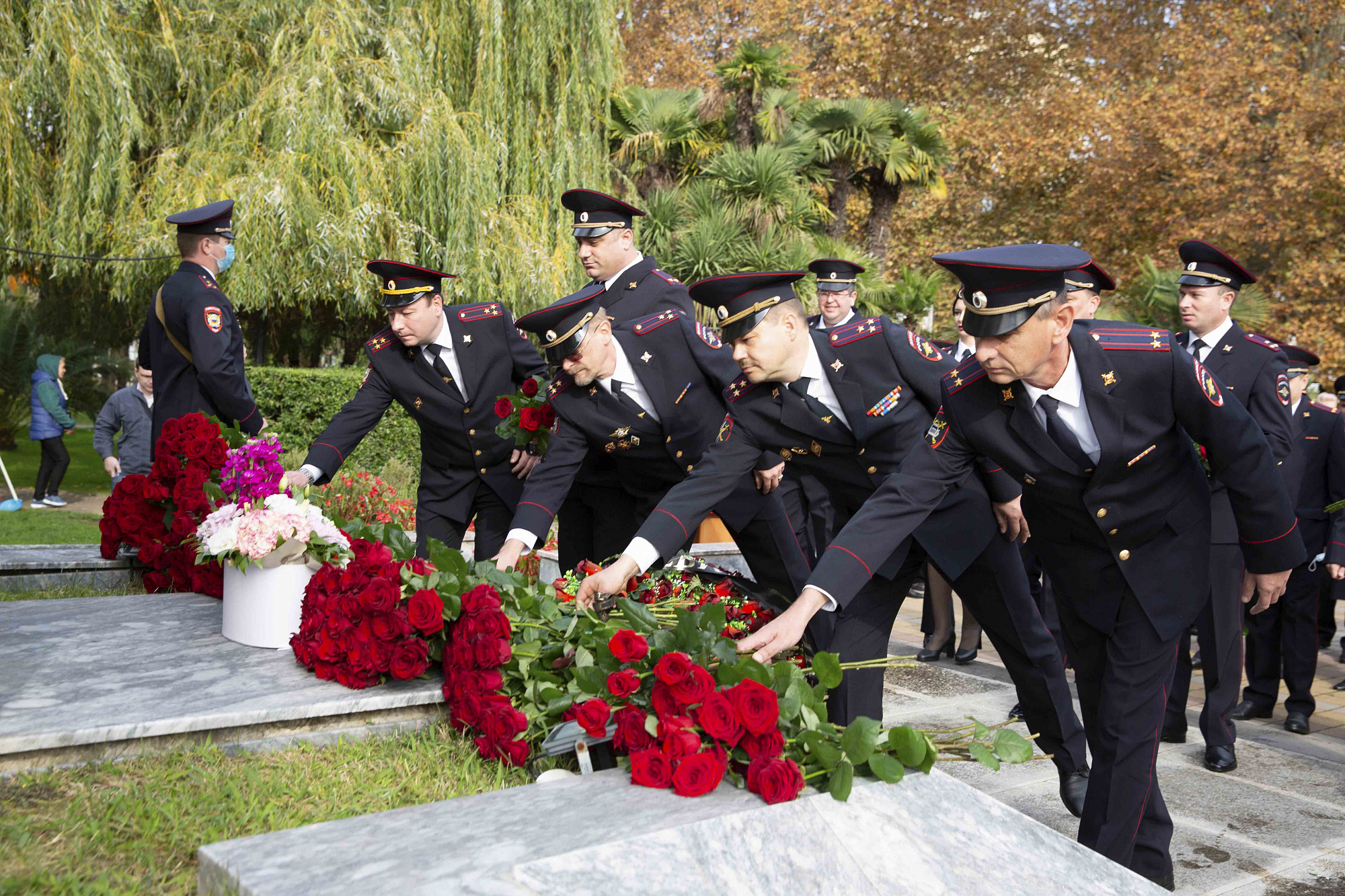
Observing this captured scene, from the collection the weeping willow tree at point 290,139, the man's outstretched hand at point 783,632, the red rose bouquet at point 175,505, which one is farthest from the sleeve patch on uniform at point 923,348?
the weeping willow tree at point 290,139

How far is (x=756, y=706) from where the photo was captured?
2.47 m

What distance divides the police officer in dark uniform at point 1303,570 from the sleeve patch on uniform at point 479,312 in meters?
3.95

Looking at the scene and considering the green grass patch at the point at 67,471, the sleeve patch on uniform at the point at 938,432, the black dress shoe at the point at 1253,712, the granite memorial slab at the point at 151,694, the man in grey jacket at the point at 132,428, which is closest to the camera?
the granite memorial slab at the point at 151,694

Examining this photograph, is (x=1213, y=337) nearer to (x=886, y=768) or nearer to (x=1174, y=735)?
(x=1174, y=735)

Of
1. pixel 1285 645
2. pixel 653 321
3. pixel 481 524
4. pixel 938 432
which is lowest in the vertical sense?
pixel 1285 645

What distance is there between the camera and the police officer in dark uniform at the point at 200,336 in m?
5.57

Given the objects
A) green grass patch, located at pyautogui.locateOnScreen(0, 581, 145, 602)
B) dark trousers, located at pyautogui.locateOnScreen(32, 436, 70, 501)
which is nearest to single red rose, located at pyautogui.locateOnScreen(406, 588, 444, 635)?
green grass patch, located at pyautogui.locateOnScreen(0, 581, 145, 602)

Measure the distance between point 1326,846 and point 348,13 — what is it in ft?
42.4

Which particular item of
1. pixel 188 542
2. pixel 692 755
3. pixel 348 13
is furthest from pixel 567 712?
pixel 348 13

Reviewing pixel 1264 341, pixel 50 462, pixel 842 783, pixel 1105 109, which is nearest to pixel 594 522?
pixel 842 783

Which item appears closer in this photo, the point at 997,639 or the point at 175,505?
the point at 997,639

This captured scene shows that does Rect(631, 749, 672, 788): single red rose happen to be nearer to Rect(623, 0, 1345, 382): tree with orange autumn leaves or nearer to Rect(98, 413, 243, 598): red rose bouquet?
Rect(98, 413, 243, 598): red rose bouquet

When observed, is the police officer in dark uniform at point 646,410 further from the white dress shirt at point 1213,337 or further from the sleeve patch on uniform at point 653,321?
the white dress shirt at point 1213,337

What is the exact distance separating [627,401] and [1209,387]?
2266 millimetres
